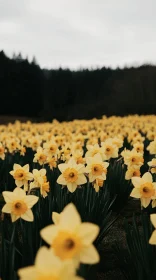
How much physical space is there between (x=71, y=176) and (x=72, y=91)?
107 feet

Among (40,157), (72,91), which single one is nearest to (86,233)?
(40,157)

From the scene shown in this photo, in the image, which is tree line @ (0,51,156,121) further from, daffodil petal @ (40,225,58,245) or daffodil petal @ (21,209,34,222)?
daffodil petal @ (40,225,58,245)

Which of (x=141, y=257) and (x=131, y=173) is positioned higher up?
(x=131, y=173)

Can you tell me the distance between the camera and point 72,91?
114 ft

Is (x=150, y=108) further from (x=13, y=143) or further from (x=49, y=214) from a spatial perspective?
(x=49, y=214)

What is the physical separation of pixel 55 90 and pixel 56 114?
12864 millimetres

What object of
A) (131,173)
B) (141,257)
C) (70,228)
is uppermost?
(70,228)

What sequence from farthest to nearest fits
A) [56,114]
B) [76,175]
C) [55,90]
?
[55,90], [56,114], [76,175]

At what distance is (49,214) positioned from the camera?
8.23 ft

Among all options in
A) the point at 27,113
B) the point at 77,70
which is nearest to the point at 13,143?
the point at 27,113

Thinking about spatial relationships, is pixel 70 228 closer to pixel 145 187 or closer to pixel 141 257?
pixel 141 257

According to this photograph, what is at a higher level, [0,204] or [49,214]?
[49,214]

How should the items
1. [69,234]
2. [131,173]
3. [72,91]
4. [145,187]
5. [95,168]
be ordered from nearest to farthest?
1. [69,234]
2. [145,187]
3. [95,168]
4. [131,173]
5. [72,91]

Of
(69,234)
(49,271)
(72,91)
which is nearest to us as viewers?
(49,271)
